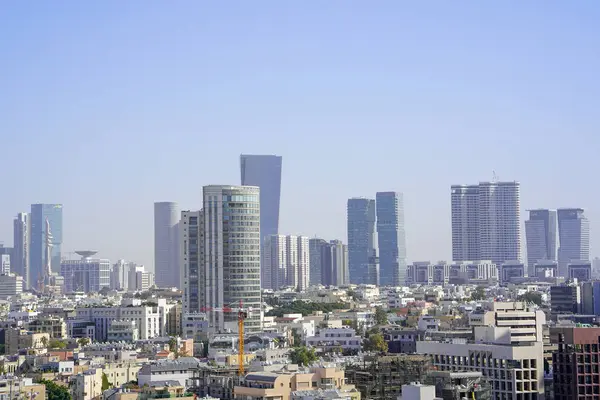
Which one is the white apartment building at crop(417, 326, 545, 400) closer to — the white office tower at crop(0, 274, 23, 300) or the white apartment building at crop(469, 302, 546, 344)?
the white apartment building at crop(469, 302, 546, 344)

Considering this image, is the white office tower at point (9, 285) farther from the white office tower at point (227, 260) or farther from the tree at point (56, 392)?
the tree at point (56, 392)

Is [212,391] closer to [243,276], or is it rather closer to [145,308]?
[243,276]

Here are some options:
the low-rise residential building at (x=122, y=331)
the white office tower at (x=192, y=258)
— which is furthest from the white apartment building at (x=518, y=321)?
the low-rise residential building at (x=122, y=331)

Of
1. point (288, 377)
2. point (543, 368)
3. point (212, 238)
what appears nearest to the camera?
point (288, 377)

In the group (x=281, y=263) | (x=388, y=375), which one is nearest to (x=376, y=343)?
(x=388, y=375)

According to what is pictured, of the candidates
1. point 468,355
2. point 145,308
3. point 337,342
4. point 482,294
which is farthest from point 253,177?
point 468,355

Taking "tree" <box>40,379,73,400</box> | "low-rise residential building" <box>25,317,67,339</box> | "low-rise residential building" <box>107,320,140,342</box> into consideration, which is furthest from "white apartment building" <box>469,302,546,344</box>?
"low-rise residential building" <box>25,317,67,339</box>

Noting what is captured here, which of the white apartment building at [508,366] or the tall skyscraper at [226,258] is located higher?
the tall skyscraper at [226,258]
